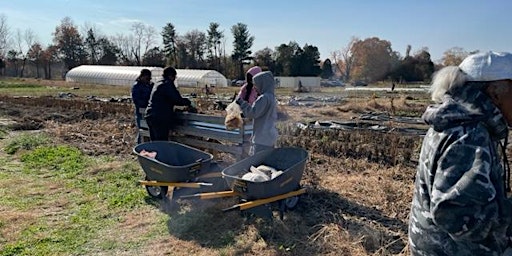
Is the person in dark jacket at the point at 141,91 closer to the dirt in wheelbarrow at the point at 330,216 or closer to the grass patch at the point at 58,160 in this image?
the dirt in wheelbarrow at the point at 330,216

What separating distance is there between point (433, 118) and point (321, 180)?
4.11 m

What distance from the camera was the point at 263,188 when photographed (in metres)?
3.75

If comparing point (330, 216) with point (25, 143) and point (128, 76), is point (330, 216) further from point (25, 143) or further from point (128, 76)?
point (128, 76)

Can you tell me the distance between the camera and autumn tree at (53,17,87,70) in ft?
209

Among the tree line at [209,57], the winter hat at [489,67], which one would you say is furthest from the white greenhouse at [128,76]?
the winter hat at [489,67]

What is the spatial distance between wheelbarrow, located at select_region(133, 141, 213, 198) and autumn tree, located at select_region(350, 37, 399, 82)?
177ft

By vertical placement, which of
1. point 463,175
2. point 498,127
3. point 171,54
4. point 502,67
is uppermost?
point 171,54

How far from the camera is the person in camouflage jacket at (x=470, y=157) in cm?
145

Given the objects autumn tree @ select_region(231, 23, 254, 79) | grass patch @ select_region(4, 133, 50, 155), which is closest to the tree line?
autumn tree @ select_region(231, 23, 254, 79)

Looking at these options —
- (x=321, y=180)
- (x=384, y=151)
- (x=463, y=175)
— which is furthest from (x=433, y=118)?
(x=384, y=151)

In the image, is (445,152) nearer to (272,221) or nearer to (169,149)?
(272,221)

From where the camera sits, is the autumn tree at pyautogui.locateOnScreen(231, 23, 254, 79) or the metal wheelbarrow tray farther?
the autumn tree at pyautogui.locateOnScreen(231, 23, 254, 79)

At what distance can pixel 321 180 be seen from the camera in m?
5.61

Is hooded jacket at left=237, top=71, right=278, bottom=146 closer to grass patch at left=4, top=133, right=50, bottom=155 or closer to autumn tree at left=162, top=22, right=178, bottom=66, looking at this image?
grass patch at left=4, top=133, right=50, bottom=155
